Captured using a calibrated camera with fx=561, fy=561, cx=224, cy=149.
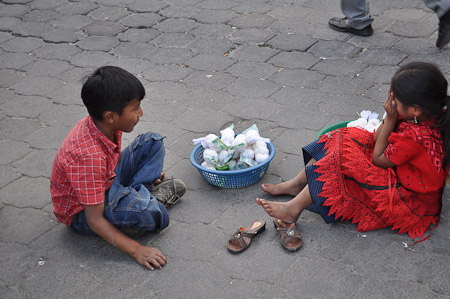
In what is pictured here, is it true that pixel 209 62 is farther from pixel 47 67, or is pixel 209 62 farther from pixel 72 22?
pixel 72 22

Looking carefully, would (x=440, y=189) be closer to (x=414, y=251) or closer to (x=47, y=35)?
(x=414, y=251)

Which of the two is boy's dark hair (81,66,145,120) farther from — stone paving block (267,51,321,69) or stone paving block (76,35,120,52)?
stone paving block (76,35,120,52)

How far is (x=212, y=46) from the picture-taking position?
16.0 ft

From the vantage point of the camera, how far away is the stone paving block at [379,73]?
13.4 ft

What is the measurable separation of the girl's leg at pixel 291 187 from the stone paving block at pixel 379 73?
4.77 feet

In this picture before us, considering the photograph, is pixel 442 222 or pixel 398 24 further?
pixel 398 24

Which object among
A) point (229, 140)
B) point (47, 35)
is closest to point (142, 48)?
point (47, 35)

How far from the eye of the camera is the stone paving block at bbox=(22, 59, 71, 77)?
4688 millimetres

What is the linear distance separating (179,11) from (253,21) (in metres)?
0.84

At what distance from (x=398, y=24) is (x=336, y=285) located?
330cm

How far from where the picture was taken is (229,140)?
314 cm

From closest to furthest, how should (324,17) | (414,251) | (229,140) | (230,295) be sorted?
(230,295) < (414,251) < (229,140) < (324,17)

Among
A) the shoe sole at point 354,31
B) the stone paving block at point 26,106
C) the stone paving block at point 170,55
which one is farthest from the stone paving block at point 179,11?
the stone paving block at point 26,106

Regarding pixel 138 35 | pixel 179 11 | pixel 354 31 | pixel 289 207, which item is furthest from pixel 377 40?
pixel 289 207
